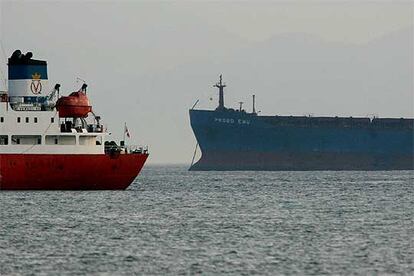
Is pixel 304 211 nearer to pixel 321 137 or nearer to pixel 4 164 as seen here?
pixel 4 164

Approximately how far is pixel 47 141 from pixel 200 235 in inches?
934

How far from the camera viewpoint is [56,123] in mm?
65188

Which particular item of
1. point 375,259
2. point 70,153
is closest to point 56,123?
point 70,153

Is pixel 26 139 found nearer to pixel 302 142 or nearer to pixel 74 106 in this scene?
pixel 74 106

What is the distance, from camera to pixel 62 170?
214 ft

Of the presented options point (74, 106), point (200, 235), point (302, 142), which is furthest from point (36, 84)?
point (302, 142)

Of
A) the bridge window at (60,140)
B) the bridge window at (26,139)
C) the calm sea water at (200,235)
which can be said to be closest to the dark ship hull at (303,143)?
the calm sea water at (200,235)

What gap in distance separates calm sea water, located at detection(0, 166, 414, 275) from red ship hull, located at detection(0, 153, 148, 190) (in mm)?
642

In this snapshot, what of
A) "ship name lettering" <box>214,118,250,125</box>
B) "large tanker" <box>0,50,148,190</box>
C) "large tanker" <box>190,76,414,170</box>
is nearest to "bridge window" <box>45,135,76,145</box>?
"large tanker" <box>0,50,148,190</box>

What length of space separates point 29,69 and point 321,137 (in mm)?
95125

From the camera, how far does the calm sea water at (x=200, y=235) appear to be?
3462 cm

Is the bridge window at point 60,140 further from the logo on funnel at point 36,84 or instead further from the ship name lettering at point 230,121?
the ship name lettering at point 230,121

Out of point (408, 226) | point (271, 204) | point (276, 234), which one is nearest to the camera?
point (276, 234)

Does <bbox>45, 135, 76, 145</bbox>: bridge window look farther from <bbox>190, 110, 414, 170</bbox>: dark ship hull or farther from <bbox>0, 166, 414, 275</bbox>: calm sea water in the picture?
<bbox>190, 110, 414, 170</bbox>: dark ship hull
